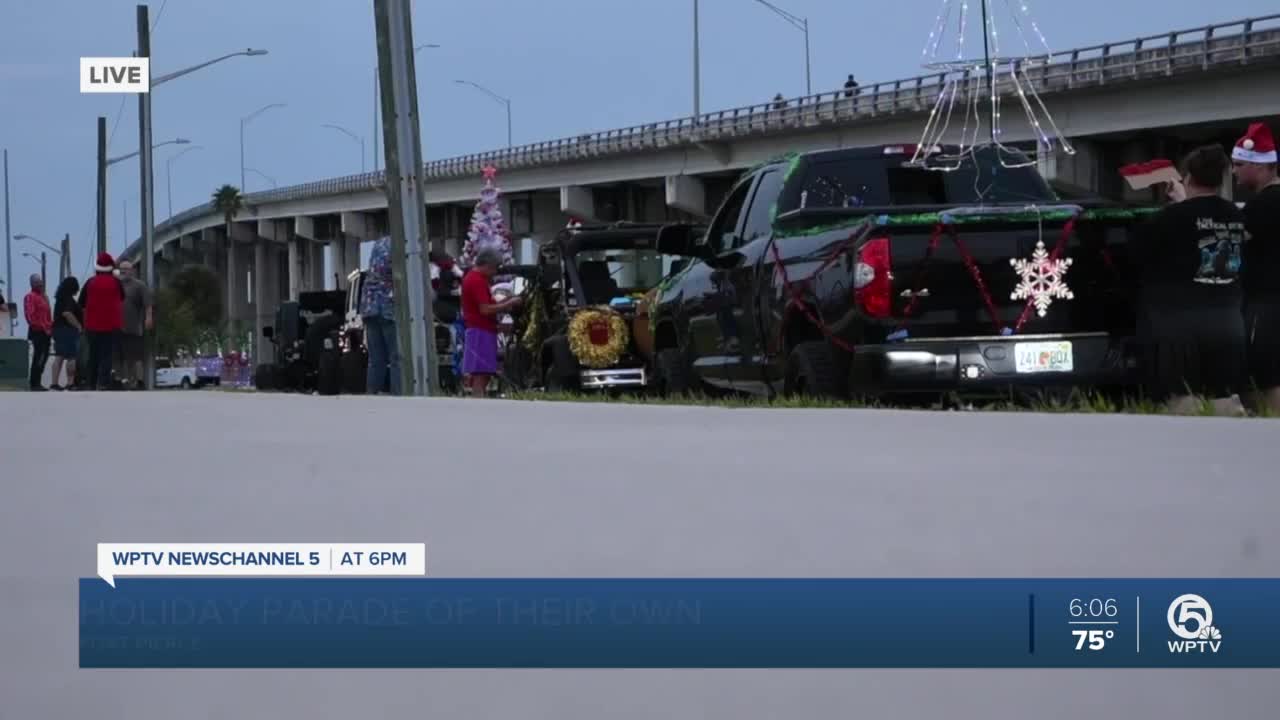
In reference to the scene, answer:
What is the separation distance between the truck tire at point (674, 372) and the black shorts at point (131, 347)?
35.6 feet

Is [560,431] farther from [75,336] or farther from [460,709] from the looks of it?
[75,336]

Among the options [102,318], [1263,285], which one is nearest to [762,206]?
[1263,285]

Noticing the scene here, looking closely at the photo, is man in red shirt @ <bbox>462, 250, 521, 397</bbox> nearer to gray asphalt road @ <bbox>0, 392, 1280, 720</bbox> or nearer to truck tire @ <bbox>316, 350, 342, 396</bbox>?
truck tire @ <bbox>316, 350, 342, 396</bbox>

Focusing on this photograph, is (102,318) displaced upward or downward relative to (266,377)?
upward

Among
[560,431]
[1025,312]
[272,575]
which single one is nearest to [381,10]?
[1025,312]

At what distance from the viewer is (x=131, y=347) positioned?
88.1 ft

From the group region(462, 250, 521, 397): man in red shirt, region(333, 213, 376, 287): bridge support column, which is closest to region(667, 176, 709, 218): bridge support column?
region(333, 213, 376, 287): bridge support column

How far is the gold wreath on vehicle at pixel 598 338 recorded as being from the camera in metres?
20.9

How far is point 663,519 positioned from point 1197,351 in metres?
6.49

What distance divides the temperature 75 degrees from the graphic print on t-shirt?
8023mm

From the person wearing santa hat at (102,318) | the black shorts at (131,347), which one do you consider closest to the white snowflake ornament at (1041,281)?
the person wearing santa hat at (102,318)

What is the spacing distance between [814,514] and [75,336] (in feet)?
79.8

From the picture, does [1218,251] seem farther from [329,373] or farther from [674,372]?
[329,373]

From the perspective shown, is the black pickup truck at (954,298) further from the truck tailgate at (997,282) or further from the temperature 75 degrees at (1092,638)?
the temperature 75 degrees at (1092,638)
